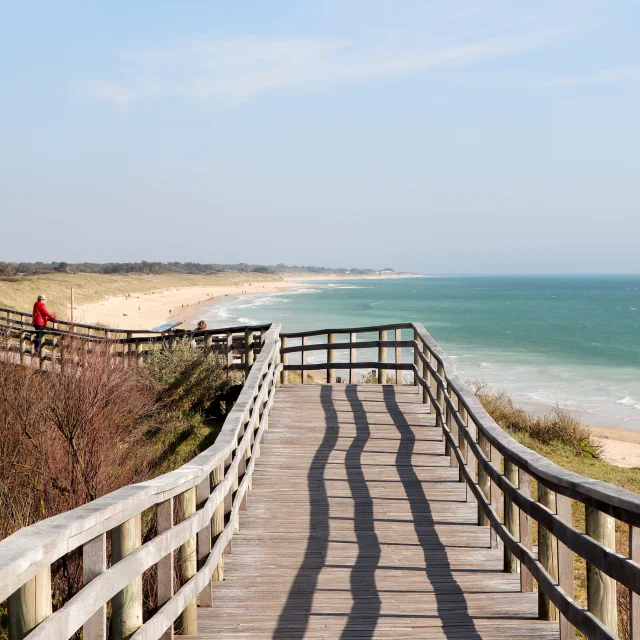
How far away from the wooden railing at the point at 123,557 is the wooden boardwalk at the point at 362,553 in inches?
18.6

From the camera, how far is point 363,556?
6.22m

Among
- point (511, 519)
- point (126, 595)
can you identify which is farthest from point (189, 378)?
point (126, 595)

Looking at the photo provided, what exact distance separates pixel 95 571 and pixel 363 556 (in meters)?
3.70

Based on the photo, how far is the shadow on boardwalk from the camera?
193 inches

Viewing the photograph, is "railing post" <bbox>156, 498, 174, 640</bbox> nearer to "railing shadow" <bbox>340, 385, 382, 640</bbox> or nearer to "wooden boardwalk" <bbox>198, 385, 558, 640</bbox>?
"wooden boardwalk" <bbox>198, 385, 558, 640</bbox>

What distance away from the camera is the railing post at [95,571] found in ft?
9.20

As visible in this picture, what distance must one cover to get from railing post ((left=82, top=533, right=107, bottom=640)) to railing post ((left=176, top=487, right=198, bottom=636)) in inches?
60.9

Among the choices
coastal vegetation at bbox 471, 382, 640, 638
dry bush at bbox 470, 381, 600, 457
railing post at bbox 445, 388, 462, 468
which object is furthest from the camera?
dry bush at bbox 470, 381, 600, 457

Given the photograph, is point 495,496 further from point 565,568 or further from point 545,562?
point 565,568

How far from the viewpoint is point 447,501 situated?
25.6 ft

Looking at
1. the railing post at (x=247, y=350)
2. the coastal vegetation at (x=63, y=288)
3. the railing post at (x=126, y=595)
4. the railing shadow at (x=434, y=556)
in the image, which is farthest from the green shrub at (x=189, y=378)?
the coastal vegetation at (x=63, y=288)

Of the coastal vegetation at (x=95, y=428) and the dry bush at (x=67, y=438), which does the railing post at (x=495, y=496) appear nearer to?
the coastal vegetation at (x=95, y=428)

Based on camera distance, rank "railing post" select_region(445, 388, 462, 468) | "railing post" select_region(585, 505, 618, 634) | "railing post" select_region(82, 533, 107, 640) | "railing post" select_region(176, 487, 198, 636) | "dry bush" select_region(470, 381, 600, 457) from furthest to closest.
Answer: "dry bush" select_region(470, 381, 600, 457), "railing post" select_region(445, 388, 462, 468), "railing post" select_region(176, 487, 198, 636), "railing post" select_region(585, 505, 618, 634), "railing post" select_region(82, 533, 107, 640)

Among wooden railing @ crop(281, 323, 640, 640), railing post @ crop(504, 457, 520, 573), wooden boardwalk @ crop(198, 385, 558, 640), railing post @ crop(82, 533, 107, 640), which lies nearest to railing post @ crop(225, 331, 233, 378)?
wooden boardwalk @ crop(198, 385, 558, 640)
